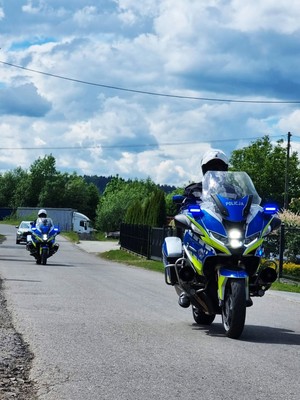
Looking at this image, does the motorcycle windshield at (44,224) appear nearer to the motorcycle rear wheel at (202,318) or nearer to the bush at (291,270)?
the bush at (291,270)

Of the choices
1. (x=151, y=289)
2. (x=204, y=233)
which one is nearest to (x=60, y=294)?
(x=151, y=289)

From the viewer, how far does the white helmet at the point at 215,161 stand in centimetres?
911

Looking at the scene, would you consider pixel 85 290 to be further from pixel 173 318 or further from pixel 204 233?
pixel 204 233

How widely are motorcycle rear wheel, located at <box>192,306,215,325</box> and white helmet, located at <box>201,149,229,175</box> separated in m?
1.70

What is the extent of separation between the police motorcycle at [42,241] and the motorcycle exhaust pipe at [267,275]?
57.4 feet

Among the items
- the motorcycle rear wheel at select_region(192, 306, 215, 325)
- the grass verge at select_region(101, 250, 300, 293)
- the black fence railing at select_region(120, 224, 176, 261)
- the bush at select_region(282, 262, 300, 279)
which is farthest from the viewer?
the black fence railing at select_region(120, 224, 176, 261)

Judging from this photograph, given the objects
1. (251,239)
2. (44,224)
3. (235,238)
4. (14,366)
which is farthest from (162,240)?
(14,366)

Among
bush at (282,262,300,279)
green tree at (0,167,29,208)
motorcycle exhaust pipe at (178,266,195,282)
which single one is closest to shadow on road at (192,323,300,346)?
motorcycle exhaust pipe at (178,266,195,282)

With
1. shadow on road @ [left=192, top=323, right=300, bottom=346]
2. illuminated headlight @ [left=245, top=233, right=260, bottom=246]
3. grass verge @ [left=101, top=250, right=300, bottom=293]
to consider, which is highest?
illuminated headlight @ [left=245, top=233, right=260, bottom=246]

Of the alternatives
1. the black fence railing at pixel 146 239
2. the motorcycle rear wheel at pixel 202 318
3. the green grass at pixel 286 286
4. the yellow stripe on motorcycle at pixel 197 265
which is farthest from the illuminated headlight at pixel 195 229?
the black fence railing at pixel 146 239

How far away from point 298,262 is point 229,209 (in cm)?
1533

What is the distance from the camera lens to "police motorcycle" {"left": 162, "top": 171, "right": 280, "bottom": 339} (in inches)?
316

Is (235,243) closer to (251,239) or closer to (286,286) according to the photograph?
(251,239)

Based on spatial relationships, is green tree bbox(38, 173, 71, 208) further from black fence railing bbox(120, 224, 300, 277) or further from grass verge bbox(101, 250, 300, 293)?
grass verge bbox(101, 250, 300, 293)
